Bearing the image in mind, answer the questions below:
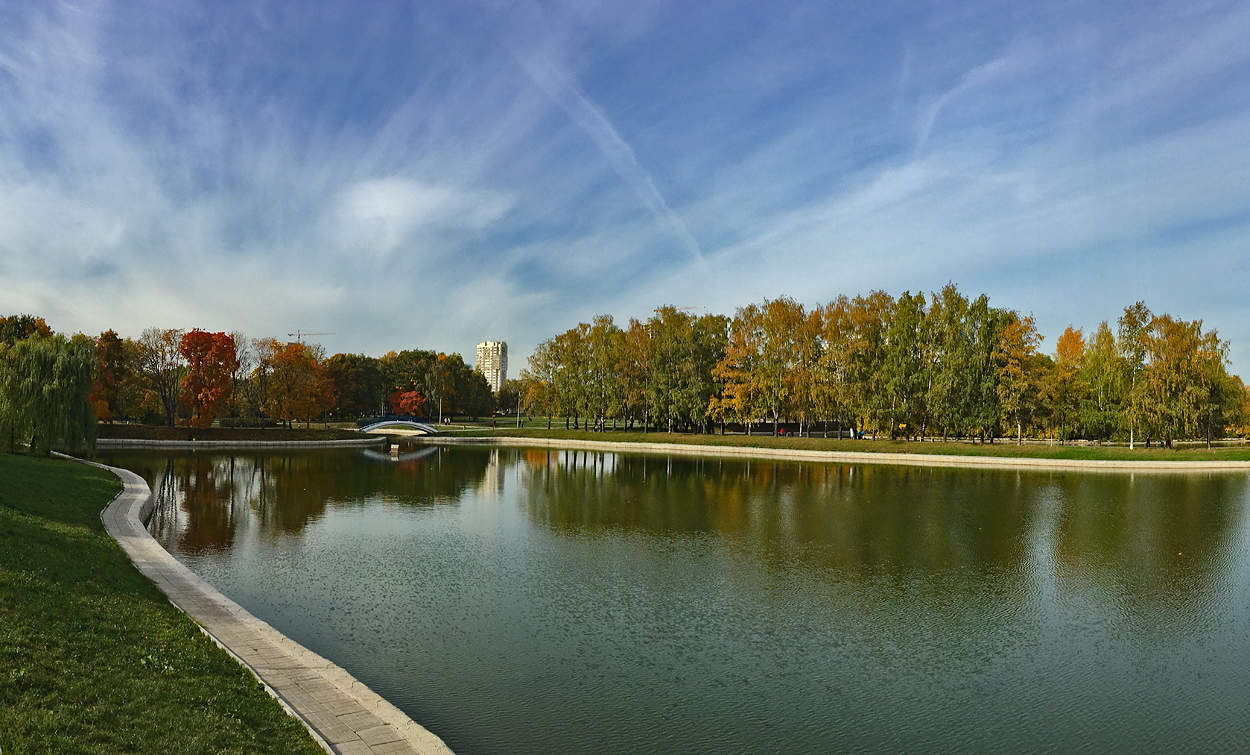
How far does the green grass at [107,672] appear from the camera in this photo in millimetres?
6426

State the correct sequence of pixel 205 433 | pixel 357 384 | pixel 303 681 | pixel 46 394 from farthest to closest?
pixel 357 384 → pixel 205 433 → pixel 46 394 → pixel 303 681

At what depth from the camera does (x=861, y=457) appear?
54438 millimetres

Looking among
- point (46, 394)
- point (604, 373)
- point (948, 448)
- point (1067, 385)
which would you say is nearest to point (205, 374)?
point (46, 394)

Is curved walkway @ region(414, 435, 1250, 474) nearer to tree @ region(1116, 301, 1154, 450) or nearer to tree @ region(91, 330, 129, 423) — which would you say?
tree @ region(1116, 301, 1154, 450)

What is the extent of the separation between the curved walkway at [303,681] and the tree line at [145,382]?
24.3 meters

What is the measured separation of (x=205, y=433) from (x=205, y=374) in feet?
17.7

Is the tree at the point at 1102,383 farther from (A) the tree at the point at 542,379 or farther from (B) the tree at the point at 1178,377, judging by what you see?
(A) the tree at the point at 542,379

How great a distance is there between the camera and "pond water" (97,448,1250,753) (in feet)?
29.6

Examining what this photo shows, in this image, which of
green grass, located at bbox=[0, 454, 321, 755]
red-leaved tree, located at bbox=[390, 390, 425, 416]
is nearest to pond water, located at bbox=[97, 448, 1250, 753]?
green grass, located at bbox=[0, 454, 321, 755]

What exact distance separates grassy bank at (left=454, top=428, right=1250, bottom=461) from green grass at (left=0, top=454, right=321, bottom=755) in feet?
169

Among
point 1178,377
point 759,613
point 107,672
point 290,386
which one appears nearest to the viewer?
point 107,672

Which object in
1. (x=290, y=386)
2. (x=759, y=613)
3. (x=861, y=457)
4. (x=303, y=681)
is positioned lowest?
(x=759, y=613)

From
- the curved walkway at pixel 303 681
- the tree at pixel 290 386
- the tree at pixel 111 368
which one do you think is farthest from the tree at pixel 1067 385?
the tree at pixel 111 368

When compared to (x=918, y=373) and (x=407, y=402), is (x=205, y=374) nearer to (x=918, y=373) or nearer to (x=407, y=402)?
(x=407, y=402)
